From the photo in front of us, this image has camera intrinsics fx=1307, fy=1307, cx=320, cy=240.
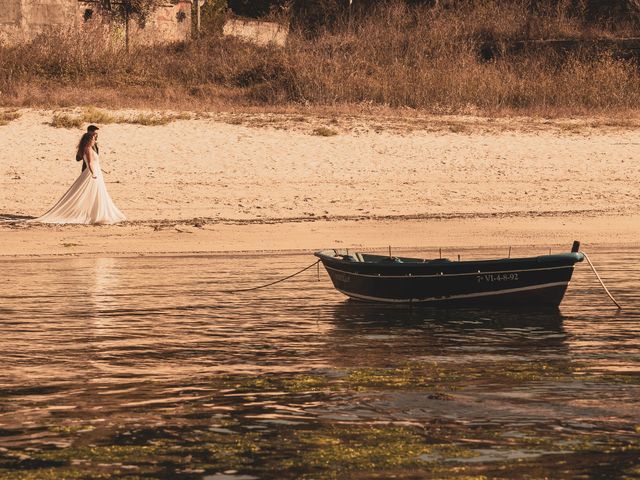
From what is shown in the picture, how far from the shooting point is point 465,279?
1831 centimetres

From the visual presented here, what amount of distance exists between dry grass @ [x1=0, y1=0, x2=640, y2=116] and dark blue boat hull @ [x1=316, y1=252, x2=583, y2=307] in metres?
14.8

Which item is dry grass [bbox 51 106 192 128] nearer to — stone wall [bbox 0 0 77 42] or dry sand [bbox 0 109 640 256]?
dry sand [bbox 0 109 640 256]

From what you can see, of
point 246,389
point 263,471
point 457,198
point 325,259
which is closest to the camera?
point 263,471

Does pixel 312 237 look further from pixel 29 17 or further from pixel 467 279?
pixel 29 17

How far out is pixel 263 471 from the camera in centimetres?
1023

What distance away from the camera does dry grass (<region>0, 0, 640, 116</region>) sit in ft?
119

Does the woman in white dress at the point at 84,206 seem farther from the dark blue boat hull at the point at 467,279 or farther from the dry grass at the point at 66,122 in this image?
the dark blue boat hull at the point at 467,279

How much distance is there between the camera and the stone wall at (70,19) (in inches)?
1769

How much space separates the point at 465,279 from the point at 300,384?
5377 millimetres

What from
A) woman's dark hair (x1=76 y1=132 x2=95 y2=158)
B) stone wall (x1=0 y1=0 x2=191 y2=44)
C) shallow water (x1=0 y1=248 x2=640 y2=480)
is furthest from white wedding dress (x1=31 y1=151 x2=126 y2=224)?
stone wall (x1=0 y1=0 x2=191 y2=44)

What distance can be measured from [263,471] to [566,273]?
8782 millimetres

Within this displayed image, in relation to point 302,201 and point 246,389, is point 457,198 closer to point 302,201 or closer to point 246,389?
point 302,201

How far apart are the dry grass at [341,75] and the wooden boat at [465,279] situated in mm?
14764

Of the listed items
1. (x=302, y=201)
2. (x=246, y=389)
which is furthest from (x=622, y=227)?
(x=246, y=389)
